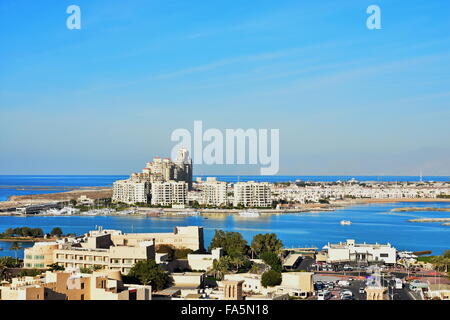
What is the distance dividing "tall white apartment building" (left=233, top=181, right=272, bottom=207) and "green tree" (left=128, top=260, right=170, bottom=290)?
17.5m

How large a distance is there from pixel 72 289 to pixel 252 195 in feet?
63.4

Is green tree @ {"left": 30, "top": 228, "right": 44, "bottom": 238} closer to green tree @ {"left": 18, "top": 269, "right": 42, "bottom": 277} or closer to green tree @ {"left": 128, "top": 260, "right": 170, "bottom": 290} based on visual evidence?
green tree @ {"left": 18, "top": 269, "right": 42, "bottom": 277}

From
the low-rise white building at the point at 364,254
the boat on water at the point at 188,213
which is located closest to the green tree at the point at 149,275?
the low-rise white building at the point at 364,254

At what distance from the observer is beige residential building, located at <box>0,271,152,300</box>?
411 centimetres

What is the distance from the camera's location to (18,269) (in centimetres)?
707

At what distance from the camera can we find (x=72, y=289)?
174 inches

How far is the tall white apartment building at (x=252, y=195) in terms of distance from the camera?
77.3 ft

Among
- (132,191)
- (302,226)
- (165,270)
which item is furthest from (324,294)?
(132,191)

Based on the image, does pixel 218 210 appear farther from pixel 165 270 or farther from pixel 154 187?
pixel 165 270

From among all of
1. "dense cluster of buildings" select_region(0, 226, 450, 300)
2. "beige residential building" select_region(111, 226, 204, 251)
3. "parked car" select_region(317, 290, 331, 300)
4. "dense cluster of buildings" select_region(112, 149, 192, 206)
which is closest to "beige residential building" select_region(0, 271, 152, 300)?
"dense cluster of buildings" select_region(0, 226, 450, 300)

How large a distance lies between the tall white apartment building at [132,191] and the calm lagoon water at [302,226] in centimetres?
409
